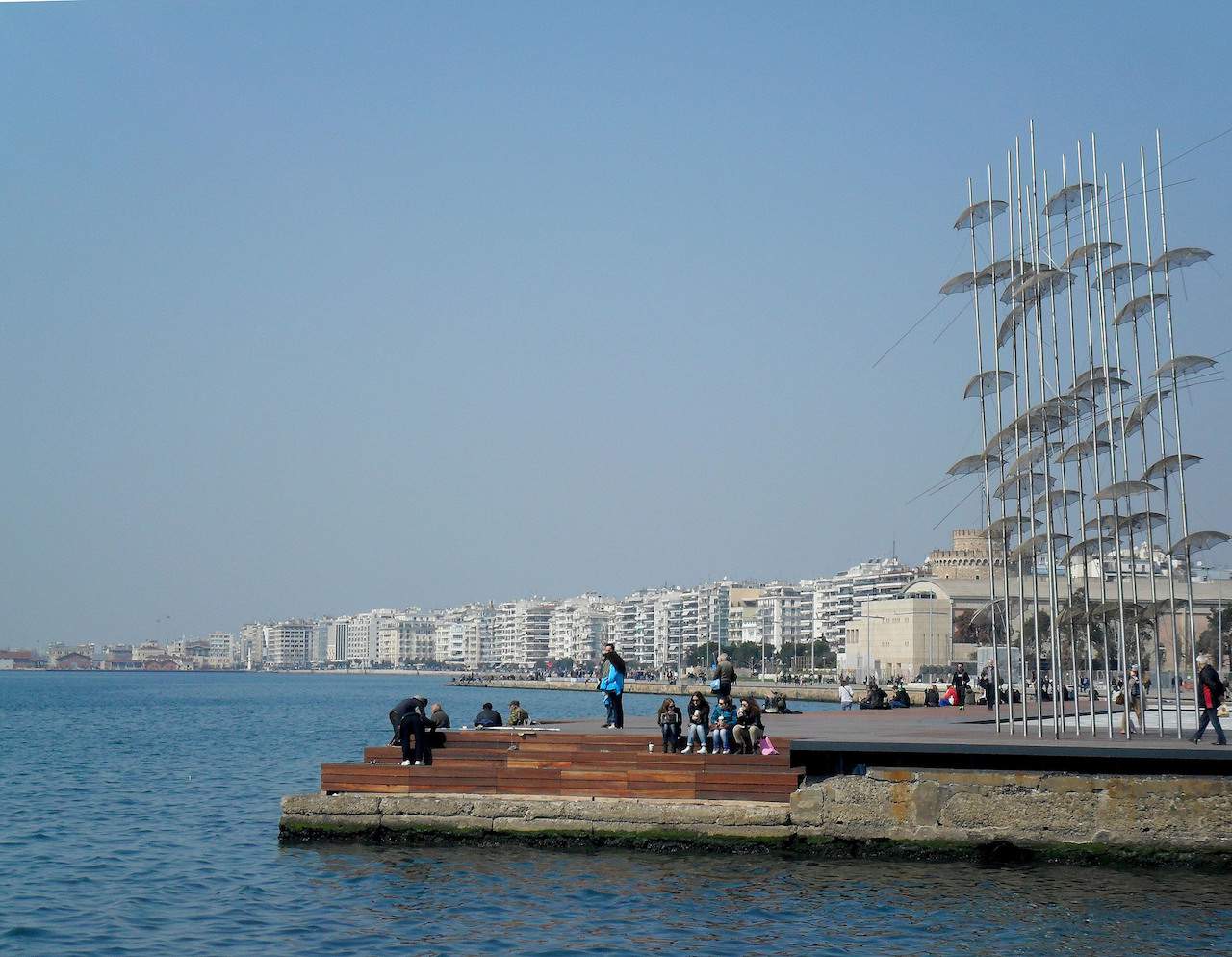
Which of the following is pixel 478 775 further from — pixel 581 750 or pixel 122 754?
pixel 122 754

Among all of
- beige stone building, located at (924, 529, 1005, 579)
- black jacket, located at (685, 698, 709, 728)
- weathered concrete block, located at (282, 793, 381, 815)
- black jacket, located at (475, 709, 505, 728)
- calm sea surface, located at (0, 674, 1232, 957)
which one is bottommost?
calm sea surface, located at (0, 674, 1232, 957)

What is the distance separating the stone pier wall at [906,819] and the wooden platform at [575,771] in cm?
27

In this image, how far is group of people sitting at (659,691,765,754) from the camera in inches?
867

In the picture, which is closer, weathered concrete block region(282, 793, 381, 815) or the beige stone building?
weathered concrete block region(282, 793, 381, 815)

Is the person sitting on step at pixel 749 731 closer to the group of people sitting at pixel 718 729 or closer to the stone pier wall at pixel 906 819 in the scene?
the group of people sitting at pixel 718 729

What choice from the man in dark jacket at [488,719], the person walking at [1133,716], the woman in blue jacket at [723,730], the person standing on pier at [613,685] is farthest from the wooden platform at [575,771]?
the person walking at [1133,716]

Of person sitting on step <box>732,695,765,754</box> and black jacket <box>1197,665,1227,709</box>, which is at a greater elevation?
black jacket <box>1197,665,1227,709</box>

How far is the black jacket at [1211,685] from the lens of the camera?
2248cm

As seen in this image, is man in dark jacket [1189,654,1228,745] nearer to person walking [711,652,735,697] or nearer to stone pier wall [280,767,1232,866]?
stone pier wall [280,767,1232,866]

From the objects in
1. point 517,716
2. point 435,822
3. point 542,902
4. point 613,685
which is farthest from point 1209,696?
point 435,822

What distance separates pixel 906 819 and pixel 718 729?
10.5 feet

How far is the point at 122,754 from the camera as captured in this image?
46812mm

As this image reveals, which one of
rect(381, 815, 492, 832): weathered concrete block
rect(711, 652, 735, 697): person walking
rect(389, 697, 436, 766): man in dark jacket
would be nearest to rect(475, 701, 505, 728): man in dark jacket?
rect(389, 697, 436, 766): man in dark jacket

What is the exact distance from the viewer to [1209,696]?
22.7m
